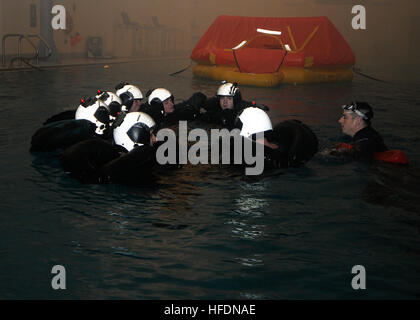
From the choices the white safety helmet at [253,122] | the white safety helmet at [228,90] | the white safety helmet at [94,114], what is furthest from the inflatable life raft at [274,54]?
the white safety helmet at [94,114]

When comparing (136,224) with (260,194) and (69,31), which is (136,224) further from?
(69,31)

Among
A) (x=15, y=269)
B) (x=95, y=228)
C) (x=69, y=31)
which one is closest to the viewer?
→ (x=15, y=269)

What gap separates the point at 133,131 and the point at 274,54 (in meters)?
13.5

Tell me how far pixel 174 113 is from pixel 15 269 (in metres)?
6.67

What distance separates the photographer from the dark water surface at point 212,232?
4.09 metres

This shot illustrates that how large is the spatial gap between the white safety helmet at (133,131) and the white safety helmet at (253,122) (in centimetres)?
141

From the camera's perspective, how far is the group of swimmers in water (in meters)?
6.68

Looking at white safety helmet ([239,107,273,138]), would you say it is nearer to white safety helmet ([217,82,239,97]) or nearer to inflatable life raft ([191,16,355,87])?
white safety helmet ([217,82,239,97])

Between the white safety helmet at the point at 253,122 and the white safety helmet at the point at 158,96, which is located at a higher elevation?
the white safety helmet at the point at 158,96

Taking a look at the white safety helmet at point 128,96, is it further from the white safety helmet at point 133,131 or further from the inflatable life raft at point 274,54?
the inflatable life raft at point 274,54

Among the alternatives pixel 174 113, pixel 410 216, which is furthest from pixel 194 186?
pixel 174 113

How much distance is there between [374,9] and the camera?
1880 inches
